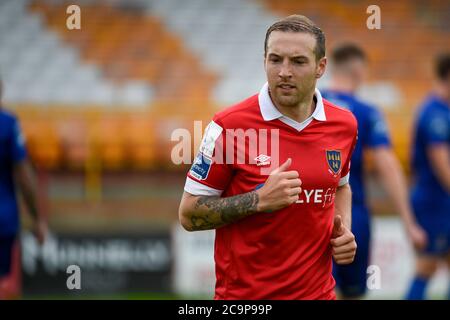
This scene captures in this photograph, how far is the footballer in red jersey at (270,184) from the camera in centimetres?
342

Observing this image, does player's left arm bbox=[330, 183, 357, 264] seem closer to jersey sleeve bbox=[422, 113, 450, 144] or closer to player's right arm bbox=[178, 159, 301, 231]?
player's right arm bbox=[178, 159, 301, 231]

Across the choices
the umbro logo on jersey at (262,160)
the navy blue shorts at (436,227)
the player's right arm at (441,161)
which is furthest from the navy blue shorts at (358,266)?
the umbro logo on jersey at (262,160)

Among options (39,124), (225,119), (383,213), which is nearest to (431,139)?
(383,213)

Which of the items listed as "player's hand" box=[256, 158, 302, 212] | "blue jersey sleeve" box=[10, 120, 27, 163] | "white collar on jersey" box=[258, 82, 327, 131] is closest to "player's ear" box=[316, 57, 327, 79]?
"white collar on jersey" box=[258, 82, 327, 131]

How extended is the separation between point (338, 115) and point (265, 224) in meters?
0.62

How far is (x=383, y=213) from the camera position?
9.69 metres

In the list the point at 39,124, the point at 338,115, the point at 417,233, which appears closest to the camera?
the point at 338,115

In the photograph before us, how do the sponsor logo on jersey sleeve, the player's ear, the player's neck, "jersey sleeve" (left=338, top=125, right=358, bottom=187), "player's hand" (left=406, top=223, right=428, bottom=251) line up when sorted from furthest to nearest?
1. the player's neck
2. "player's hand" (left=406, top=223, right=428, bottom=251)
3. "jersey sleeve" (left=338, top=125, right=358, bottom=187)
4. the player's ear
5. the sponsor logo on jersey sleeve

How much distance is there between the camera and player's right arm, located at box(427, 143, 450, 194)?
7.32 meters

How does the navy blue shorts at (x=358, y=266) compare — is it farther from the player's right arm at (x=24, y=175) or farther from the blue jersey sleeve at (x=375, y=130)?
the player's right arm at (x=24, y=175)

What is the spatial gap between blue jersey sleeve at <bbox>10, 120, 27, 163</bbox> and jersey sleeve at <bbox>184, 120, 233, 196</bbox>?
9.46 ft

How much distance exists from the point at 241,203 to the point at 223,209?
83mm
